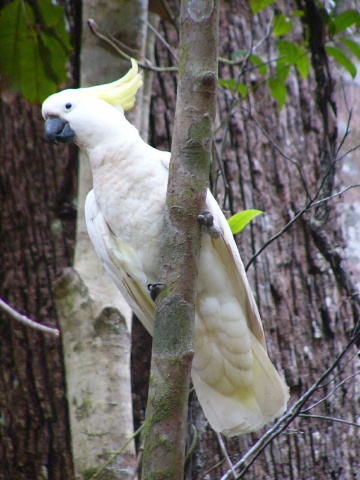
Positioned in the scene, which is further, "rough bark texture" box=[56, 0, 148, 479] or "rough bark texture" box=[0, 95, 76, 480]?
"rough bark texture" box=[0, 95, 76, 480]

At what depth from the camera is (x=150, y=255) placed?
5.74ft

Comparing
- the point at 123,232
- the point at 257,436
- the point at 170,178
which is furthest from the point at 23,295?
the point at 170,178

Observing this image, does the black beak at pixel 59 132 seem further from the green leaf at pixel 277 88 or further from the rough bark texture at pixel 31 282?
the green leaf at pixel 277 88

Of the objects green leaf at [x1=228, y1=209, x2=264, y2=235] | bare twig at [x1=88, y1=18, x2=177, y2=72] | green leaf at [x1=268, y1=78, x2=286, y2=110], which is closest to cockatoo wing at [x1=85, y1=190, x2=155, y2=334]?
green leaf at [x1=228, y1=209, x2=264, y2=235]

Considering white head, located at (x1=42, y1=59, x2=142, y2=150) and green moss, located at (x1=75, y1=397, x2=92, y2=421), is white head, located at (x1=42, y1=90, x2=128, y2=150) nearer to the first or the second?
white head, located at (x1=42, y1=59, x2=142, y2=150)

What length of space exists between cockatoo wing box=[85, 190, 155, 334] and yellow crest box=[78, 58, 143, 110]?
1.01ft

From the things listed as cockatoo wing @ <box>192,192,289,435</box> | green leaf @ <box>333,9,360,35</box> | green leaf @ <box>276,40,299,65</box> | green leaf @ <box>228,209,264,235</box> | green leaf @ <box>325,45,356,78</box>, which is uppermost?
green leaf @ <box>276,40,299,65</box>

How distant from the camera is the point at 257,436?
7.35ft

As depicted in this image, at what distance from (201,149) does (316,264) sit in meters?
1.35

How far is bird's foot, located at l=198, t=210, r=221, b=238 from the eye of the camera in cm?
139

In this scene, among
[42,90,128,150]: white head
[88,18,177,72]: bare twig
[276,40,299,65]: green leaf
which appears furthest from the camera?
[276,40,299,65]: green leaf

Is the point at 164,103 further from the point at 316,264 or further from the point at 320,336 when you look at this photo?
the point at 320,336

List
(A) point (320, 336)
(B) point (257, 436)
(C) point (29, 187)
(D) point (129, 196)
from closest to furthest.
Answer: (D) point (129, 196)
(B) point (257, 436)
(A) point (320, 336)
(C) point (29, 187)

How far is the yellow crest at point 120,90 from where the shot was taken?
1795 mm
